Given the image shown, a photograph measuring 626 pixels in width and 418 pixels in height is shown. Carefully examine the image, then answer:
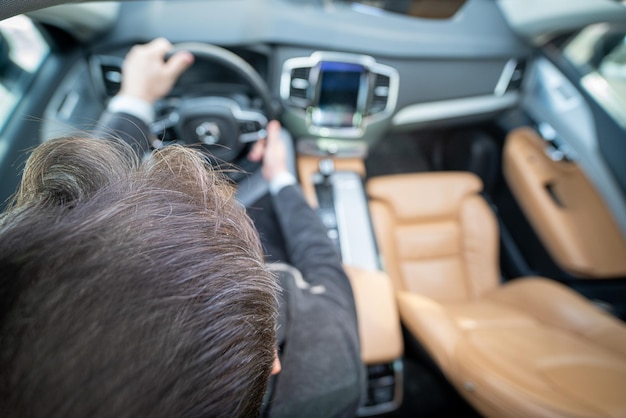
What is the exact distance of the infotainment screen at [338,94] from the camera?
1082 millimetres

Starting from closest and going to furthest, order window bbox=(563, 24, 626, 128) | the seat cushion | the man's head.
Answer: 1. the man's head
2. the seat cushion
3. window bbox=(563, 24, 626, 128)

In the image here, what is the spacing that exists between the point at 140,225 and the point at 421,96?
3.67 ft

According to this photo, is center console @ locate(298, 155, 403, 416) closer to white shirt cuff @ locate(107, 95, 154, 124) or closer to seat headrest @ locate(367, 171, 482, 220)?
seat headrest @ locate(367, 171, 482, 220)

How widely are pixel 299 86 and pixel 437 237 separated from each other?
0.65m

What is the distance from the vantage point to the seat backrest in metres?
1.27

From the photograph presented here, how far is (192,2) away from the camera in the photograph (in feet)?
3.28

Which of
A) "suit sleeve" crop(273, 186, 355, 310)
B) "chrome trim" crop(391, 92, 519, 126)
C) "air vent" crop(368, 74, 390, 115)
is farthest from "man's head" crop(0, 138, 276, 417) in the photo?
"chrome trim" crop(391, 92, 519, 126)

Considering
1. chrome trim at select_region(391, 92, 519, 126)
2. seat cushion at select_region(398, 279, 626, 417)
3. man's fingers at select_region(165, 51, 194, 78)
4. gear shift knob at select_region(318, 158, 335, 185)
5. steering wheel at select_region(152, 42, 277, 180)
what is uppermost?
man's fingers at select_region(165, 51, 194, 78)

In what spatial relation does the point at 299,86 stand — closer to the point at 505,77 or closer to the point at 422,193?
the point at 422,193

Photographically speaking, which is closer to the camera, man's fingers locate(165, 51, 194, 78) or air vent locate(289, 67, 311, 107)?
man's fingers locate(165, 51, 194, 78)

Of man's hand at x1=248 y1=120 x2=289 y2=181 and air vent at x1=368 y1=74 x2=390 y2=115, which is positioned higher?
air vent at x1=368 y1=74 x2=390 y2=115

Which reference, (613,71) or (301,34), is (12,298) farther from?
(613,71)

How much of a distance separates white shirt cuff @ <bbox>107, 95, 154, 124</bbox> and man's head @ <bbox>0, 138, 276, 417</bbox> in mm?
423

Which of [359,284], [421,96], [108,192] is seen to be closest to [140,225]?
[108,192]
